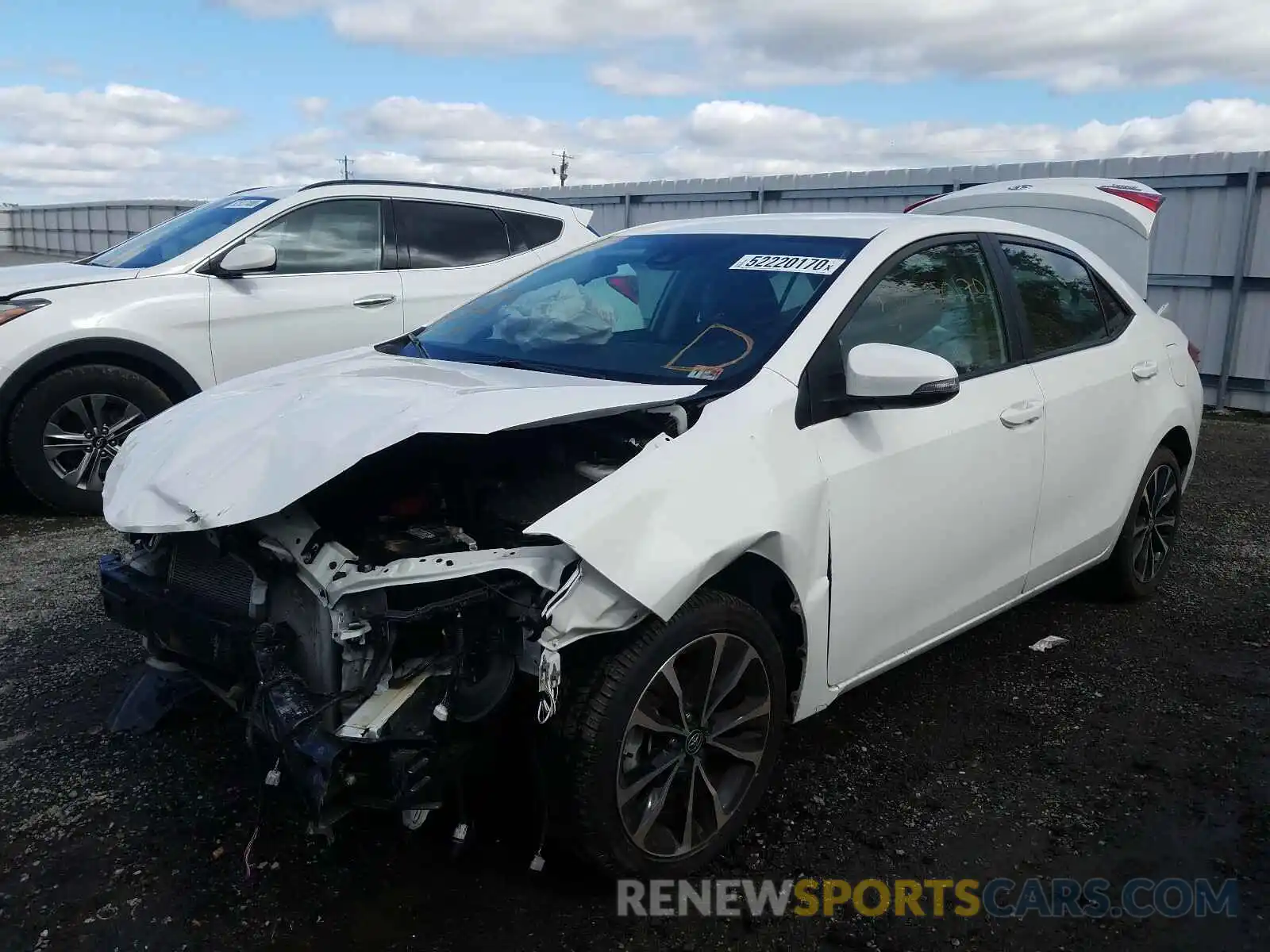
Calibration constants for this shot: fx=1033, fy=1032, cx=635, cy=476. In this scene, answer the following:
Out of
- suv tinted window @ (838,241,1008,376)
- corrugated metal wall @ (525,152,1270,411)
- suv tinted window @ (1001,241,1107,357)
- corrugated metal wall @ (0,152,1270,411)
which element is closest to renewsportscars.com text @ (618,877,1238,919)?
suv tinted window @ (838,241,1008,376)

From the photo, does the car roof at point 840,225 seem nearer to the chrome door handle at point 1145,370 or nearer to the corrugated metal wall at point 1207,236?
the chrome door handle at point 1145,370

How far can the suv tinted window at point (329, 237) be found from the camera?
635cm

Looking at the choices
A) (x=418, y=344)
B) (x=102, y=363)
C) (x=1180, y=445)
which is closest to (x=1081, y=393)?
(x=1180, y=445)

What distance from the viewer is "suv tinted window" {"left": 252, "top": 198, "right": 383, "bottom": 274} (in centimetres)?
635

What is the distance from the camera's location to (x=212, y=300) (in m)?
6.01

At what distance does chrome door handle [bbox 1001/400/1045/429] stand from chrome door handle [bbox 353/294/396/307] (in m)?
4.26

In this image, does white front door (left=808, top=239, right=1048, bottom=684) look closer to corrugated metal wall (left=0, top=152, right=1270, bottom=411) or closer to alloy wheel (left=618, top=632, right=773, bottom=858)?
alloy wheel (left=618, top=632, right=773, bottom=858)

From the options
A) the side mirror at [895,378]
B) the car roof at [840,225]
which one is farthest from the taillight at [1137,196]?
the side mirror at [895,378]

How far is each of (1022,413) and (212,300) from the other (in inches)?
181

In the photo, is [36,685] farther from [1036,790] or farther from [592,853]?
[1036,790]

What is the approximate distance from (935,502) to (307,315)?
4375mm

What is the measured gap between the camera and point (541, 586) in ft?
7.69

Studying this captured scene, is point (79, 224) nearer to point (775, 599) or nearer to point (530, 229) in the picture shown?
point (530, 229)

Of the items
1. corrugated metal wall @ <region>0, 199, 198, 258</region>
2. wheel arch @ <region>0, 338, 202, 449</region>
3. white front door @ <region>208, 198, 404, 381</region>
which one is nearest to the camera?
wheel arch @ <region>0, 338, 202, 449</region>
